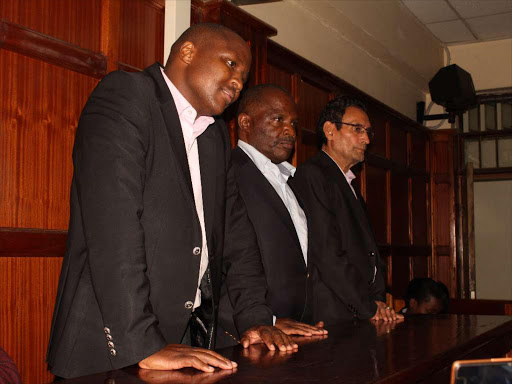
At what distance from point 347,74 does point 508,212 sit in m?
3.24

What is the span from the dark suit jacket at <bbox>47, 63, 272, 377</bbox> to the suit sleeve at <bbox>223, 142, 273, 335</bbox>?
0.16m

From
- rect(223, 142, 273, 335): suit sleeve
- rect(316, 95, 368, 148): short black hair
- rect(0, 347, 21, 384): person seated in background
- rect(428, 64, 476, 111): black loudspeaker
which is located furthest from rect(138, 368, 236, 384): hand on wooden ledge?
rect(428, 64, 476, 111): black loudspeaker

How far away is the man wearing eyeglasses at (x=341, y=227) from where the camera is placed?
2785 mm

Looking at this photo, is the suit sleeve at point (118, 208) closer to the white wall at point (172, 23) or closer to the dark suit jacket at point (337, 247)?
the dark suit jacket at point (337, 247)

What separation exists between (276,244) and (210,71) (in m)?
0.91

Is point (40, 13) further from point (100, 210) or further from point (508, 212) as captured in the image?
point (508, 212)

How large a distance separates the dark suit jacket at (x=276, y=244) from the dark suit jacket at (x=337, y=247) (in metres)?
0.20

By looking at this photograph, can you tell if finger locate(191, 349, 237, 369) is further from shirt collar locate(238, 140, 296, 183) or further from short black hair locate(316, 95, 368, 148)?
short black hair locate(316, 95, 368, 148)

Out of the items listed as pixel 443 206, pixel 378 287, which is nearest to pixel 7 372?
pixel 378 287

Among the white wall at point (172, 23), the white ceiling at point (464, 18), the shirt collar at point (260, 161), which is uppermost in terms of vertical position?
the white ceiling at point (464, 18)

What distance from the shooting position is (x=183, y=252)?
167 cm

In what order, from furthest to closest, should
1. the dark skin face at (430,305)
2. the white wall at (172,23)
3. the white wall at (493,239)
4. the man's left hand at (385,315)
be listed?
the white wall at (493,239), the dark skin face at (430,305), the white wall at (172,23), the man's left hand at (385,315)

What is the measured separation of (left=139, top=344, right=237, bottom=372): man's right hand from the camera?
1.35 m

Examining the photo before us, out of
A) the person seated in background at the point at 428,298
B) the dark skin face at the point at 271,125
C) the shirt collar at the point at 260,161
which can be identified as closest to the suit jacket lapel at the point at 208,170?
the shirt collar at the point at 260,161
